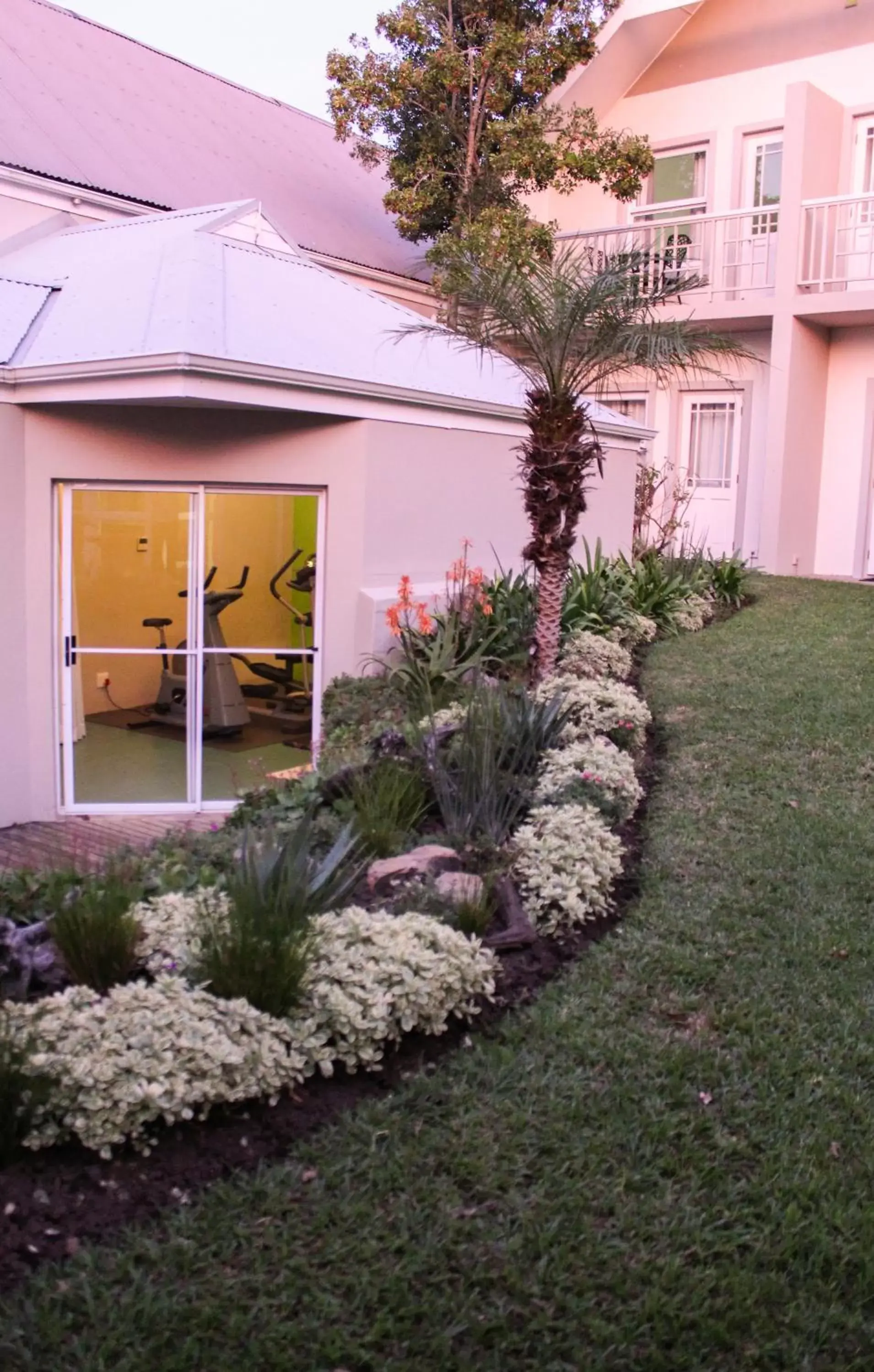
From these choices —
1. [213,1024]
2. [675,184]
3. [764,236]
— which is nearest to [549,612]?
[213,1024]

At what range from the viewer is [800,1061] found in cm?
388

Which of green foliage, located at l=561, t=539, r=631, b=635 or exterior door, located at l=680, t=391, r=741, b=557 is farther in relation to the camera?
exterior door, located at l=680, t=391, r=741, b=557

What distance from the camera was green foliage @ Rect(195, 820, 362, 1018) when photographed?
3693 millimetres

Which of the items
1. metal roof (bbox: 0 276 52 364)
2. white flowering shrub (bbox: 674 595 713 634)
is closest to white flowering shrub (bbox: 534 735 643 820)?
white flowering shrub (bbox: 674 595 713 634)

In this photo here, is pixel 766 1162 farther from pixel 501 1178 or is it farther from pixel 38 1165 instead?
pixel 38 1165

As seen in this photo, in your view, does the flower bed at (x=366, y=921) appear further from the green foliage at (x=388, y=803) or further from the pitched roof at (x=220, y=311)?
the pitched roof at (x=220, y=311)

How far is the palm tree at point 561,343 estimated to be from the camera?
8047 mm

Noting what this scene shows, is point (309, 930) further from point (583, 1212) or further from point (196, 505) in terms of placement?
point (196, 505)

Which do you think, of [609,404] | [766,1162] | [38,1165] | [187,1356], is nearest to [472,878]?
[766,1162]

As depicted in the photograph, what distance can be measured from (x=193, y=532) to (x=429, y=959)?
6.35 m

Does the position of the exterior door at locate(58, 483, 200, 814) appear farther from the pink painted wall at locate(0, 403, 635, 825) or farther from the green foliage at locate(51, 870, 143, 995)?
the green foliage at locate(51, 870, 143, 995)

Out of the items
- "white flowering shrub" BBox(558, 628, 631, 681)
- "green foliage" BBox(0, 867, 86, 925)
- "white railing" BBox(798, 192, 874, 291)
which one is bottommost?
"green foliage" BBox(0, 867, 86, 925)

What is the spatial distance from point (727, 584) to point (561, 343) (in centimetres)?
540

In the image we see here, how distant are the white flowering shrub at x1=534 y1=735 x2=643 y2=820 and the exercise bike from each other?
12.4 feet
